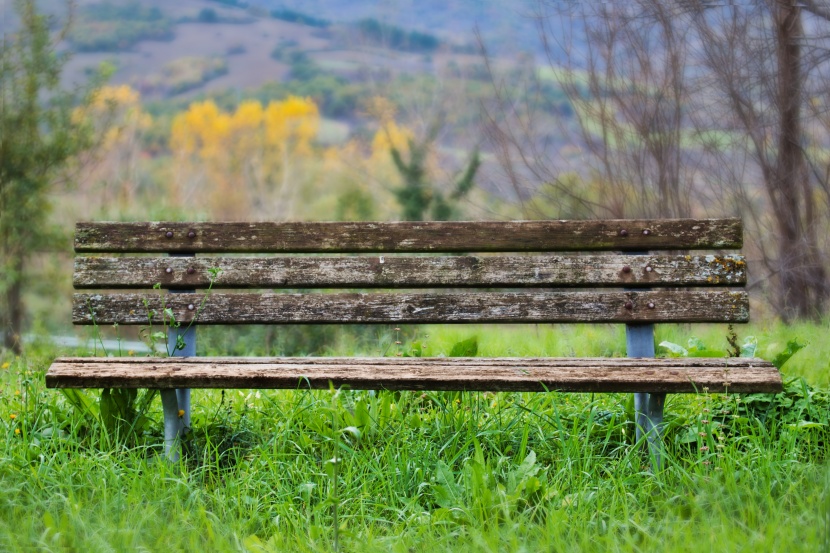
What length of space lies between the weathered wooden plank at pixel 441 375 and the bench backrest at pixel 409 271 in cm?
32

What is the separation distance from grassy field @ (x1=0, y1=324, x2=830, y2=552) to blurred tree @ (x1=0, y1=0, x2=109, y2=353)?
27.9ft

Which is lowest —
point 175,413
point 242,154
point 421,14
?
point 175,413

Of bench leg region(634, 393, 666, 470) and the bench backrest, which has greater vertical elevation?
the bench backrest

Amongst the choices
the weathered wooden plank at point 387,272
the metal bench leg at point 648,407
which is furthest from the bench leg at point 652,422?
the weathered wooden plank at point 387,272

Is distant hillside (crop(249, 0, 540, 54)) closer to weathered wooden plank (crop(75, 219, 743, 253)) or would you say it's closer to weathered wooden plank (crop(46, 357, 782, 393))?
weathered wooden plank (crop(75, 219, 743, 253))

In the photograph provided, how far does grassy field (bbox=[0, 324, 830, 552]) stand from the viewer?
7.04ft

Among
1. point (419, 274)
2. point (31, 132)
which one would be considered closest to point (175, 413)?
point (419, 274)

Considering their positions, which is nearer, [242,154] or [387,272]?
[387,272]

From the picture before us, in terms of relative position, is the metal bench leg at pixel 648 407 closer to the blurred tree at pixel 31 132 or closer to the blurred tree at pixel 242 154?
the blurred tree at pixel 31 132

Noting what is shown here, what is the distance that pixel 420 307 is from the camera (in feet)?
9.70

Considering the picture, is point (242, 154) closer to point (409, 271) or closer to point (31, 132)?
point (31, 132)

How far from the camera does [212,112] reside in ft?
125

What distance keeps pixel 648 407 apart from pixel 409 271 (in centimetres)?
→ 97

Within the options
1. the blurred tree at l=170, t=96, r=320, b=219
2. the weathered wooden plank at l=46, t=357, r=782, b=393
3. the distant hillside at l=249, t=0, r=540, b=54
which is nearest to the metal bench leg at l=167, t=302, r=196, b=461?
the weathered wooden plank at l=46, t=357, r=782, b=393
